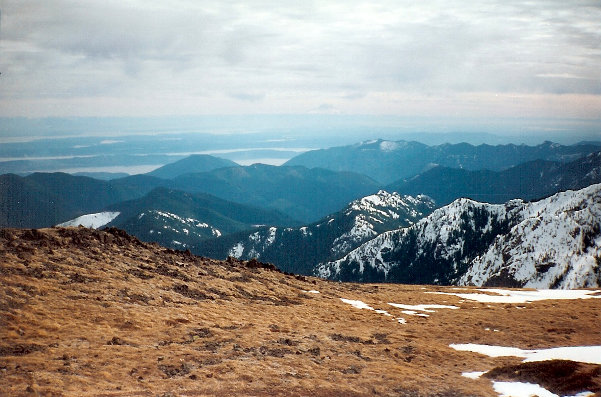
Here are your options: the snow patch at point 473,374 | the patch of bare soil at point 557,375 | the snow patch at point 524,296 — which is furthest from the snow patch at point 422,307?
the patch of bare soil at point 557,375

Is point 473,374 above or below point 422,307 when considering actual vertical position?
above

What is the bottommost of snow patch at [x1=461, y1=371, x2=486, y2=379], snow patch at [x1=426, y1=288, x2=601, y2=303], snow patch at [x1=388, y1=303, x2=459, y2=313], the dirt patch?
snow patch at [x1=426, y1=288, x2=601, y2=303]

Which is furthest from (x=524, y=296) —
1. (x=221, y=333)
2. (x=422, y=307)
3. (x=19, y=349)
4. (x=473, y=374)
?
(x=19, y=349)

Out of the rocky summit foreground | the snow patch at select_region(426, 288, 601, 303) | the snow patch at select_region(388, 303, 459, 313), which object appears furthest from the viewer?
the snow patch at select_region(426, 288, 601, 303)

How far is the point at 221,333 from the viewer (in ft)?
92.6

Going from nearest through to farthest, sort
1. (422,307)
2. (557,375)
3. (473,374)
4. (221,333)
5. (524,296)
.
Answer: (557,375)
(473,374)
(221,333)
(422,307)
(524,296)

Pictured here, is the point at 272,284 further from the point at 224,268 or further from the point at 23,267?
the point at 23,267

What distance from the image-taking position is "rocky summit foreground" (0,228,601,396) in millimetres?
20312

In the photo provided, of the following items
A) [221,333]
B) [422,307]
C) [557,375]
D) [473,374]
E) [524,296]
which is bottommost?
[524,296]

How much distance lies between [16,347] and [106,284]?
11287 mm

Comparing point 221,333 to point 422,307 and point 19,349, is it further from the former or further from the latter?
point 422,307

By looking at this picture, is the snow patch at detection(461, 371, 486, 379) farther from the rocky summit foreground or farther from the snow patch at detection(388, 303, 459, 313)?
the snow patch at detection(388, 303, 459, 313)

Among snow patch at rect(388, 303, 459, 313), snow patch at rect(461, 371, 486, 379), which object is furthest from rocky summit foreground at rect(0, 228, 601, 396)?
snow patch at rect(388, 303, 459, 313)

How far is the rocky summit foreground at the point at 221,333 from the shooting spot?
20.3 metres
